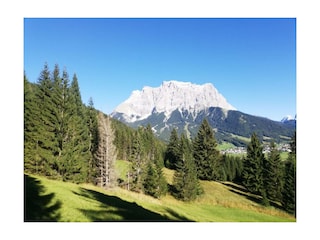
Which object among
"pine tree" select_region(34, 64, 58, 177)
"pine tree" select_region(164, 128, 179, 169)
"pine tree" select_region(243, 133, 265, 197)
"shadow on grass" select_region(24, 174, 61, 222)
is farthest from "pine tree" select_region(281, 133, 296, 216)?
"pine tree" select_region(164, 128, 179, 169)

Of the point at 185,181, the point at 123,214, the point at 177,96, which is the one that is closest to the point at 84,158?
the point at 185,181

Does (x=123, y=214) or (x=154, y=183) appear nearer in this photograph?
(x=123, y=214)

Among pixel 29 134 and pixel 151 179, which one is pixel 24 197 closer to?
pixel 29 134

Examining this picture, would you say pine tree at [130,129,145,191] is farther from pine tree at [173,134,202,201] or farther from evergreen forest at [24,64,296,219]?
pine tree at [173,134,202,201]

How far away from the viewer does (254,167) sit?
77.0 feet

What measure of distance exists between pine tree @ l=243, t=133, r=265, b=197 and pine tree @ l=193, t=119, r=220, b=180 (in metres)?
4.56

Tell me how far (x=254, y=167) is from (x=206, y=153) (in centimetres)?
650

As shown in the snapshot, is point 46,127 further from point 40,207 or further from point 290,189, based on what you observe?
point 290,189

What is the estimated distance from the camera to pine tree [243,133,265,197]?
71.5 feet

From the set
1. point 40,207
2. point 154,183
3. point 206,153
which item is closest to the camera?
point 40,207

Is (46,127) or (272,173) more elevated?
(46,127)
